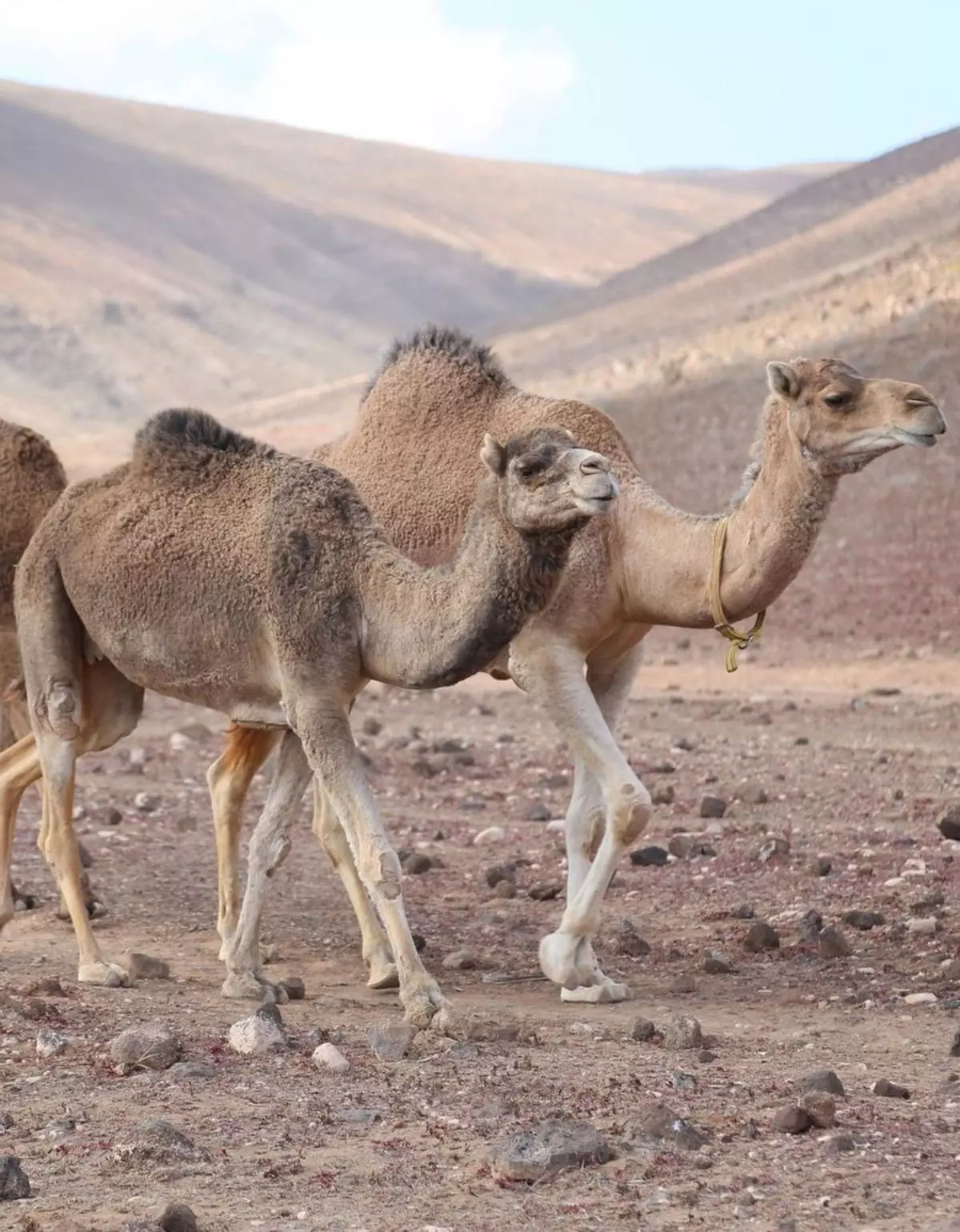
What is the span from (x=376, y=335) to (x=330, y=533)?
8896 cm

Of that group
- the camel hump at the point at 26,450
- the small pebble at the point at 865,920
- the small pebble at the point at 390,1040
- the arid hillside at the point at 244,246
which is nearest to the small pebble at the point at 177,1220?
the small pebble at the point at 390,1040

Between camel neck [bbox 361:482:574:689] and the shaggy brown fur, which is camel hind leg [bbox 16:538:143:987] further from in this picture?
camel neck [bbox 361:482:574:689]

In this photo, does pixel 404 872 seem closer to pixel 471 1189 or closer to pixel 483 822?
pixel 483 822

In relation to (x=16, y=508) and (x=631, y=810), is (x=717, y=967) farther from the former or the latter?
(x=16, y=508)

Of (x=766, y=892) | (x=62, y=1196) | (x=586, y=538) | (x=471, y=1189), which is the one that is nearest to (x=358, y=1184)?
(x=471, y=1189)

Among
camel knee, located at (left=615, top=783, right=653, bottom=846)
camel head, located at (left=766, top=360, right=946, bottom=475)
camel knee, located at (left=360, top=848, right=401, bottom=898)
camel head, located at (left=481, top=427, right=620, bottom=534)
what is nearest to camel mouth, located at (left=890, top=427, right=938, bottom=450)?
camel head, located at (left=766, top=360, right=946, bottom=475)

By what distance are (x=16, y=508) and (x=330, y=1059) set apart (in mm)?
3828

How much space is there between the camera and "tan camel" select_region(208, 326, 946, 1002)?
8156 mm

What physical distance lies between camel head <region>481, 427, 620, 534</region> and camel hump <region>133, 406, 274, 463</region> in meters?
1.47

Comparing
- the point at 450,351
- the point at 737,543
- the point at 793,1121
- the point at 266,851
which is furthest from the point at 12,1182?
the point at 450,351

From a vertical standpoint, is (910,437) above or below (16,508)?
above

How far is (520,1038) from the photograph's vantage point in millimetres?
7285

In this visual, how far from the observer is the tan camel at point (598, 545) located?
8.16m

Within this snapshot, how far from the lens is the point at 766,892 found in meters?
10.3
